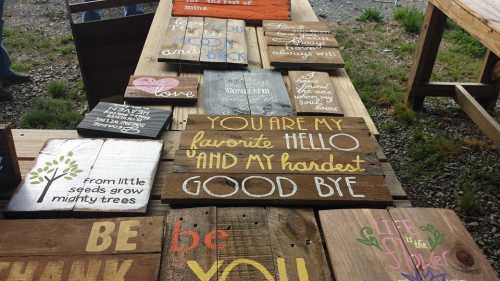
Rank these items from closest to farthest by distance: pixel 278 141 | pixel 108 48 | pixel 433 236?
pixel 433 236 → pixel 278 141 → pixel 108 48

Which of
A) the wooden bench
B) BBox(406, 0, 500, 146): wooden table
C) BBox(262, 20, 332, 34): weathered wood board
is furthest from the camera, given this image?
the wooden bench

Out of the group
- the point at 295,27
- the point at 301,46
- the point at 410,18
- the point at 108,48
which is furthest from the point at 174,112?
the point at 410,18

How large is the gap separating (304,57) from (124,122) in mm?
1282

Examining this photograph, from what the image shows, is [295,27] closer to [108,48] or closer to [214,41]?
[214,41]

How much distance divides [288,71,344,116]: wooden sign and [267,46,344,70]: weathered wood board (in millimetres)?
81

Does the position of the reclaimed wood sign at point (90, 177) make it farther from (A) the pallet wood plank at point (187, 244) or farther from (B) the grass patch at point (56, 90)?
(B) the grass patch at point (56, 90)

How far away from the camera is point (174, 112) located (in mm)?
2332

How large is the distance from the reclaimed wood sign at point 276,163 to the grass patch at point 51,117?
263 cm

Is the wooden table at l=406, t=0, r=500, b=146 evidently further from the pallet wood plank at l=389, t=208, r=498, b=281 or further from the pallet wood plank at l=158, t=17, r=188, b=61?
the pallet wood plank at l=389, t=208, r=498, b=281

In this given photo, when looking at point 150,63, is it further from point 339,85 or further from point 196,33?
point 339,85

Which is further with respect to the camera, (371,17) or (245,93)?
(371,17)

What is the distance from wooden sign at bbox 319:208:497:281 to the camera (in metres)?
1.40

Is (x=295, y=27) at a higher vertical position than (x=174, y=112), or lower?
higher

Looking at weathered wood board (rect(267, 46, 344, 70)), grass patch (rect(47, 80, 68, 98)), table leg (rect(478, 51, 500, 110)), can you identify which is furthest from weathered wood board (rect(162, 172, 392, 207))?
grass patch (rect(47, 80, 68, 98))
